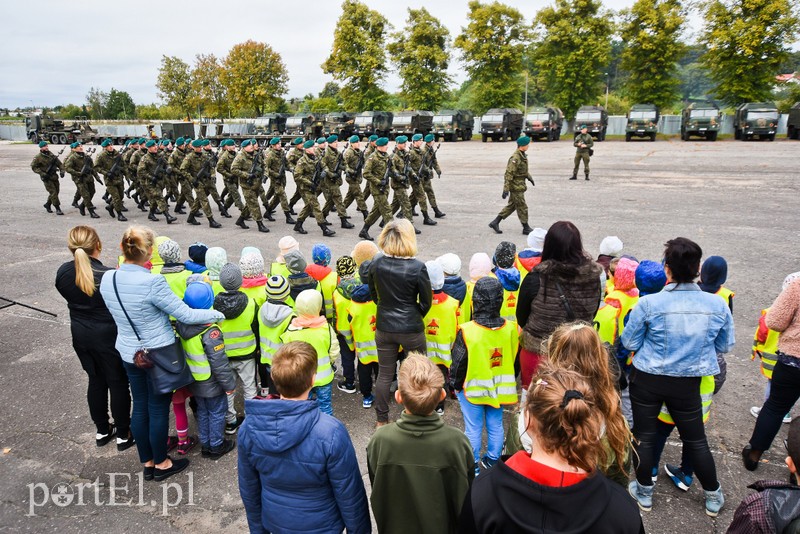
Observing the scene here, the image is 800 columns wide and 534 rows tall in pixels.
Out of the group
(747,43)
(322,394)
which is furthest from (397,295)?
(747,43)

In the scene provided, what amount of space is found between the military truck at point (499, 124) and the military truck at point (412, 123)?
398 cm

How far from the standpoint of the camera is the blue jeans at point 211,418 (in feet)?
12.1

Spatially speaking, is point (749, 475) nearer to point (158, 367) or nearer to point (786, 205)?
point (158, 367)

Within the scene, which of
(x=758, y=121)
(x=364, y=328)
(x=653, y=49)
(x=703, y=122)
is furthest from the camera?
(x=653, y=49)

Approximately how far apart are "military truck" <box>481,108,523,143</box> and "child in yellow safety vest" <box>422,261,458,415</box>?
30693mm

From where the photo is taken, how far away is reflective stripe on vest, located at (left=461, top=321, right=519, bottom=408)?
128 inches

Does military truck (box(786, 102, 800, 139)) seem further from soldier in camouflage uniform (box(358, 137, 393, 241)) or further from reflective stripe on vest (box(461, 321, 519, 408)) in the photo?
reflective stripe on vest (box(461, 321, 519, 408))

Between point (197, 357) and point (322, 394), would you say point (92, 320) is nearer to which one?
point (197, 357)

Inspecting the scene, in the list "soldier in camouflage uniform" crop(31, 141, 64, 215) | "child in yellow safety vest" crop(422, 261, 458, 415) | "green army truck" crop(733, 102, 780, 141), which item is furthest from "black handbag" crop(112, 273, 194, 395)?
"green army truck" crop(733, 102, 780, 141)

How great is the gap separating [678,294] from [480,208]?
9.73 m

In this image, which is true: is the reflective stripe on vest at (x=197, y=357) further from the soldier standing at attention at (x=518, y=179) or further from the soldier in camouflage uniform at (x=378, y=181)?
the soldier standing at attention at (x=518, y=179)

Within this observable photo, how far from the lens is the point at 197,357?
3533 millimetres

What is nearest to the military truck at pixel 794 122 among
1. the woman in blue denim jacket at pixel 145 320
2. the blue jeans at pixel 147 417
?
the woman in blue denim jacket at pixel 145 320

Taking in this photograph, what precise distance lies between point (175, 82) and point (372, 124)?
100 ft
